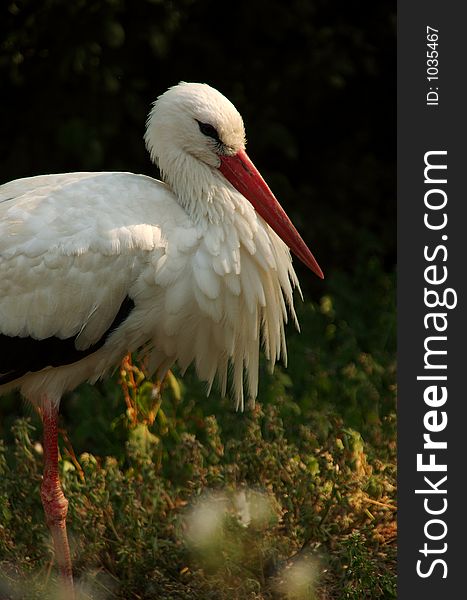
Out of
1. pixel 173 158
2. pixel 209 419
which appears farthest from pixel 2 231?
pixel 209 419

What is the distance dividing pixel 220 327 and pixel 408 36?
111cm

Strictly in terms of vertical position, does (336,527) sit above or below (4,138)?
below

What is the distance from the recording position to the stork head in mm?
3809

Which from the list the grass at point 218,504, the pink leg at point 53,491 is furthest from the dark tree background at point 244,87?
the pink leg at point 53,491

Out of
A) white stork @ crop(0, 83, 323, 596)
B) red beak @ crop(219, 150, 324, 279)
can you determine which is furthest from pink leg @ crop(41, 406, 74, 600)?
red beak @ crop(219, 150, 324, 279)

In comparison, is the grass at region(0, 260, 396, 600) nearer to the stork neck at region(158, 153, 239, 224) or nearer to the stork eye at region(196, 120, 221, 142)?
the stork neck at region(158, 153, 239, 224)

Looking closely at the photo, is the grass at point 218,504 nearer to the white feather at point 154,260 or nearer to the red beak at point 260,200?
the white feather at point 154,260

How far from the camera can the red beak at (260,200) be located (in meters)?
3.87

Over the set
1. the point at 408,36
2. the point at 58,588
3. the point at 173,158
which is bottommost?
the point at 58,588

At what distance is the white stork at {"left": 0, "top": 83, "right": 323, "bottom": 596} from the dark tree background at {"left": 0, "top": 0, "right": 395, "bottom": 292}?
173cm

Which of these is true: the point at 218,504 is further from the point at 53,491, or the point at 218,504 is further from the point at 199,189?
the point at 199,189

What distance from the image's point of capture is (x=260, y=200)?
153 inches

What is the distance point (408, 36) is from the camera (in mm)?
3924

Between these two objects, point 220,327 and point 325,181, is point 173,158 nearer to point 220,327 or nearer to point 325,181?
point 220,327
